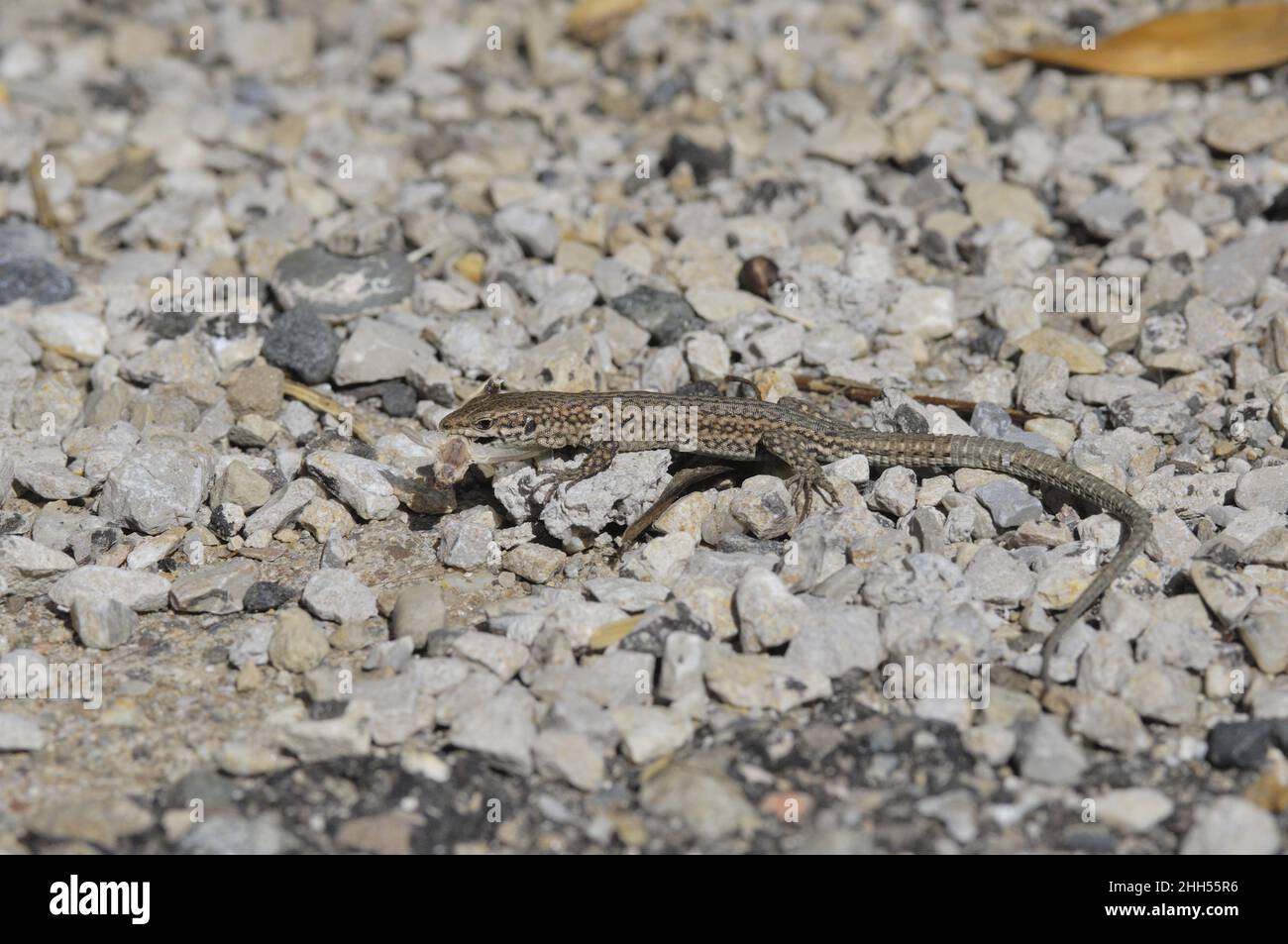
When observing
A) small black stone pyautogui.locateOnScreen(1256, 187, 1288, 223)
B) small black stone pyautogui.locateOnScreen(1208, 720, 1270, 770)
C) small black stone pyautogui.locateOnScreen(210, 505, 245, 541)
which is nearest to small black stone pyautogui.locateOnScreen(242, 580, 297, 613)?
small black stone pyautogui.locateOnScreen(210, 505, 245, 541)

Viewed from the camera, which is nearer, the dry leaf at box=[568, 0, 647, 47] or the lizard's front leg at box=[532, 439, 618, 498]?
the lizard's front leg at box=[532, 439, 618, 498]

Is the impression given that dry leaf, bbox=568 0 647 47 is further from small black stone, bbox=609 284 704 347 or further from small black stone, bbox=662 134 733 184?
small black stone, bbox=609 284 704 347

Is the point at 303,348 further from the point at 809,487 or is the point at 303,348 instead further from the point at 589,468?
the point at 809,487

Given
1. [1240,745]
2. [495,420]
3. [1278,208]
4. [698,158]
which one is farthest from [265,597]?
[1278,208]

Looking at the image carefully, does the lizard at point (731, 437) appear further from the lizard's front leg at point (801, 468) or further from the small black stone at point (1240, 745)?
the small black stone at point (1240, 745)

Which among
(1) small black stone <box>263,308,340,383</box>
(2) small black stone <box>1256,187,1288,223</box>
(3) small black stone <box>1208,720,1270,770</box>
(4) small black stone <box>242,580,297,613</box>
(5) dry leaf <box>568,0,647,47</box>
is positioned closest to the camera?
(3) small black stone <box>1208,720,1270,770</box>

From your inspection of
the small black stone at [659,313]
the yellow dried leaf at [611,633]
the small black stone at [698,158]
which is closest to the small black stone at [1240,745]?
the yellow dried leaf at [611,633]
